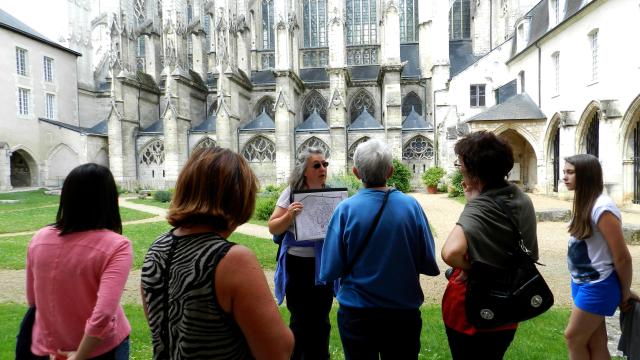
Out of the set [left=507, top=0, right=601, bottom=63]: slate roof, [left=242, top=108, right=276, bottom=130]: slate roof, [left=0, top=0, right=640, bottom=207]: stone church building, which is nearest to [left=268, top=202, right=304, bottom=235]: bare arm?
[left=0, top=0, right=640, bottom=207]: stone church building

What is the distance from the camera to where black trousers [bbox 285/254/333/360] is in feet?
10.8

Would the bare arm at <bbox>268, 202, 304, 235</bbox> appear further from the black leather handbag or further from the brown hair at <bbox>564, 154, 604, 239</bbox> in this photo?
the brown hair at <bbox>564, 154, 604, 239</bbox>

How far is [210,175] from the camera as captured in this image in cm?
154

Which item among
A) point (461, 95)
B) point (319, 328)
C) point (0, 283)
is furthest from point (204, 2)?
point (319, 328)

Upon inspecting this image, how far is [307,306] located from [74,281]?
183 centimetres

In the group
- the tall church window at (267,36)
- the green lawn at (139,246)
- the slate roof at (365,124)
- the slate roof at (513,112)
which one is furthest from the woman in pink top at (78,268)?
the tall church window at (267,36)

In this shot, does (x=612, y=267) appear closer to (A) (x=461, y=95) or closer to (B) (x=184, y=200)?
(B) (x=184, y=200)

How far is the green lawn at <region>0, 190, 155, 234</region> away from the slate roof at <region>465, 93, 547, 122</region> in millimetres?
15012

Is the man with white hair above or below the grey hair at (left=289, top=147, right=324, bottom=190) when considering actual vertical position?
below

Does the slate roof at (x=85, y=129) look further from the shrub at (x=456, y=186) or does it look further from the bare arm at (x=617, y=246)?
the bare arm at (x=617, y=246)

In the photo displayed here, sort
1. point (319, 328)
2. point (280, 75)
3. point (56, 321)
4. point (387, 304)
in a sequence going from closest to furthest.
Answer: point (56, 321), point (387, 304), point (319, 328), point (280, 75)

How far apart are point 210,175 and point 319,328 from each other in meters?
2.18

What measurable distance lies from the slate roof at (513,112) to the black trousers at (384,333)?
59.6ft

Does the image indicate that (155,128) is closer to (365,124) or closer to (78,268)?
(365,124)
